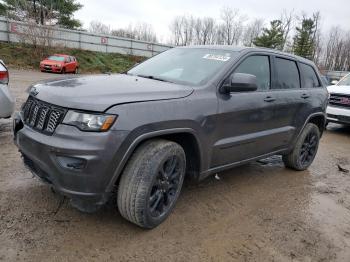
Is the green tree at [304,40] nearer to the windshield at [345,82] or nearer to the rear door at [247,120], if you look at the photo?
the windshield at [345,82]

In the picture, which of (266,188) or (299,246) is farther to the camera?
(266,188)

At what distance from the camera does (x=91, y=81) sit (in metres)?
3.46

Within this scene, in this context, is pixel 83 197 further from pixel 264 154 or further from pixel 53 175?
pixel 264 154

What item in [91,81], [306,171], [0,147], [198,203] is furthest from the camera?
[306,171]

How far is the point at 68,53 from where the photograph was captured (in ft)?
101

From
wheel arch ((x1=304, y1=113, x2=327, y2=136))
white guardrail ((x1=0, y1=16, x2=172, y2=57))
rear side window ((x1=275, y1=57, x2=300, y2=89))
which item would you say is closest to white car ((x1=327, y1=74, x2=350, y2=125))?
wheel arch ((x1=304, y1=113, x2=327, y2=136))

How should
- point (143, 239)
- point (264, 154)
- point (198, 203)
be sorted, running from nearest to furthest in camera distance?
point (143, 239) → point (198, 203) → point (264, 154)

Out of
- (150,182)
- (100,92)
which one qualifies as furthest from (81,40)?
(150,182)

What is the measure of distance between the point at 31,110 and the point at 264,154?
2.85 m

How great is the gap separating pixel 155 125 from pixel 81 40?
31.6 meters

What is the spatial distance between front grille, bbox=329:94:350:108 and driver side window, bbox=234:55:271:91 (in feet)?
18.6

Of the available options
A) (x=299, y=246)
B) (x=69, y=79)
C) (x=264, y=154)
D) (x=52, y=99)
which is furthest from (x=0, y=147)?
(x=299, y=246)

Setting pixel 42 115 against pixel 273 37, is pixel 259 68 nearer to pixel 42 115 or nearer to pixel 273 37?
pixel 42 115

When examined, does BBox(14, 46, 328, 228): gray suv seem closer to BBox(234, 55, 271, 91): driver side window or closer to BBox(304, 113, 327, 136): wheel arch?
BBox(234, 55, 271, 91): driver side window
